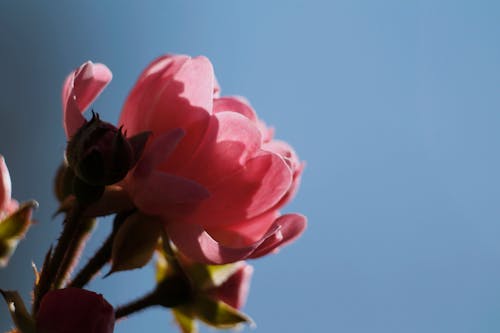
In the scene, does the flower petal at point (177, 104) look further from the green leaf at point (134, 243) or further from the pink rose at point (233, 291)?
the pink rose at point (233, 291)

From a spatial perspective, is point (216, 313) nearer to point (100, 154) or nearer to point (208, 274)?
point (208, 274)

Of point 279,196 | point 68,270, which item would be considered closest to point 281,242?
point 279,196

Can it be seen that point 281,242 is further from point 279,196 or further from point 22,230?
point 22,230

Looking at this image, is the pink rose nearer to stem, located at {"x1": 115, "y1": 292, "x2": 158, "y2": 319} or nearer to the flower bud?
stem, located at {"x1": 115, "y1": 292, "x2": 158, "y2": 319}

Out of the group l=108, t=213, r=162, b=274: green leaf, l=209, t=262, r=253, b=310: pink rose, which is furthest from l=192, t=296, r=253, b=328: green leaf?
l=108, t=213, r=162, b=274: green leaf

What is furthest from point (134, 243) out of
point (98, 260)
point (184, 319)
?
point (184, 319)

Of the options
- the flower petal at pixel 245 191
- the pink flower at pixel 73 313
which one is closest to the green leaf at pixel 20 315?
the pink flower at pixel 73 313
